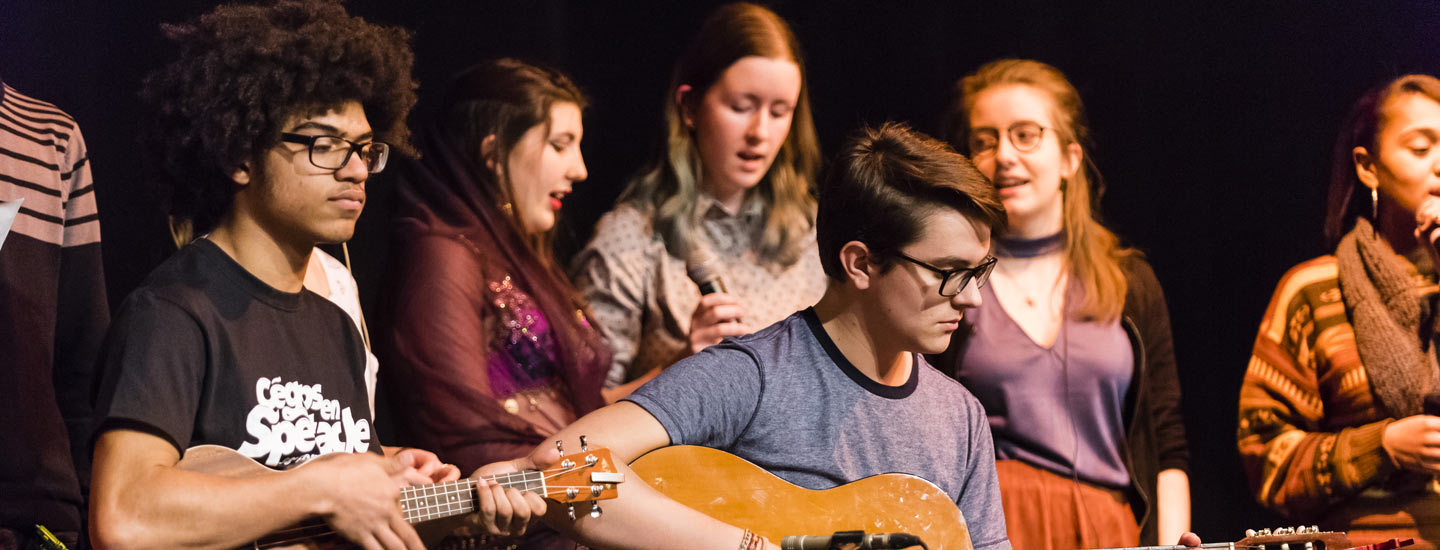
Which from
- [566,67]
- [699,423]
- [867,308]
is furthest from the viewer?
[566,67]

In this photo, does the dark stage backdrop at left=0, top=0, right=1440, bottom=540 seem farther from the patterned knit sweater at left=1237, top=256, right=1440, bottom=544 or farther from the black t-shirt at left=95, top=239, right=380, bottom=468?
the black t-shirt at left=95, top=239, right=380, bottom=468

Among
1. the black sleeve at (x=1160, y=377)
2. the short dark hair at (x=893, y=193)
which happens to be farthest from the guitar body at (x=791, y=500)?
the black sleeve at (x=1160, y=377)

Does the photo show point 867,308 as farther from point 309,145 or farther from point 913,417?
point 309,145

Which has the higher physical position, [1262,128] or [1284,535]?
[1262,128]

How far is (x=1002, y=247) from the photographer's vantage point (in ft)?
14.0

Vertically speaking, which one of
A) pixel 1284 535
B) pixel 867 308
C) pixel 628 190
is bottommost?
pixel 1284 535

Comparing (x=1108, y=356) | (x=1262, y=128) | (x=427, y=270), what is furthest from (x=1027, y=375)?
(x=427, y=270)

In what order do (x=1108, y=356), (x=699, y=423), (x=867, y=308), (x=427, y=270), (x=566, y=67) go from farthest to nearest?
1. (x=1108, y=356)
2. (x=566, y=67)
3. (x=427, y=270)
4. (x=867, y=308)
5. (x=699, y=423)

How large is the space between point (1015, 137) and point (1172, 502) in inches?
50.6

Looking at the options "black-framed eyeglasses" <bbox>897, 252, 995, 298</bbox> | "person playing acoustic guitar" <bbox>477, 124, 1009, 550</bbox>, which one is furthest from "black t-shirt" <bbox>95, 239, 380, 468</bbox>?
"black-framed eyeglasses" <bbox>897, 252, 995, 298</bbox>

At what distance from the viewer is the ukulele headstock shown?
2.63m

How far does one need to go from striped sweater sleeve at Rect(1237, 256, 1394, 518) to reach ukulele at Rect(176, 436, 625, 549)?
→ 8.49 feet

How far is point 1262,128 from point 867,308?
215 centimetres

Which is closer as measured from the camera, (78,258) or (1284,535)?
(1284,535)
